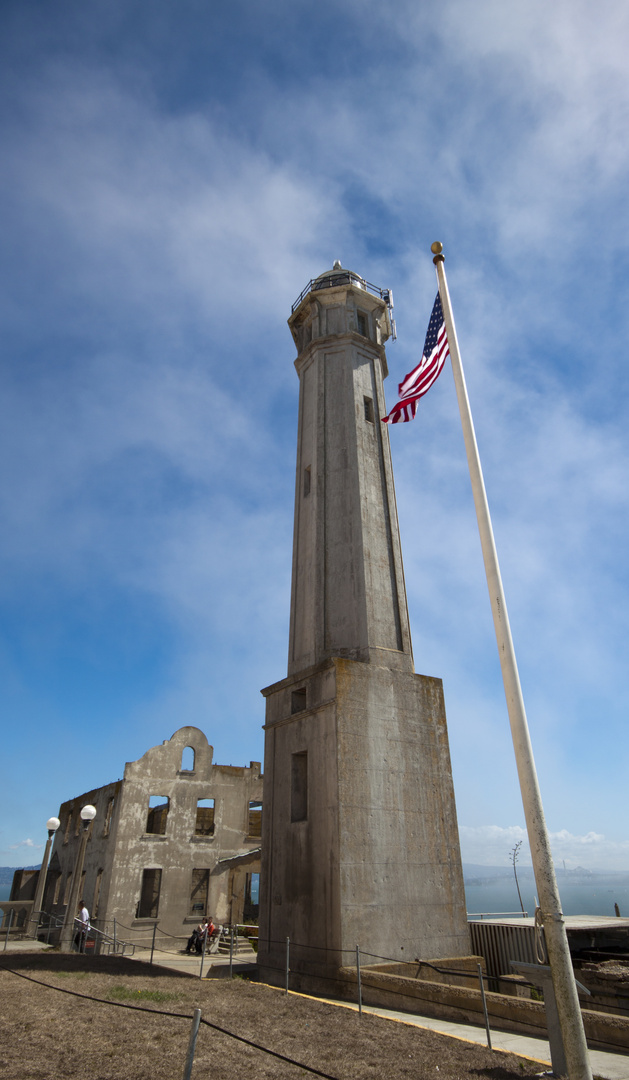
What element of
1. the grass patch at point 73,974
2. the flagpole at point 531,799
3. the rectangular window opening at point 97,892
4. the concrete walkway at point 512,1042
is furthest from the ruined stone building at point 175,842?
the flagpole at point 531,799

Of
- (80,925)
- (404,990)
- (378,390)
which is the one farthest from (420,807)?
(80,925)

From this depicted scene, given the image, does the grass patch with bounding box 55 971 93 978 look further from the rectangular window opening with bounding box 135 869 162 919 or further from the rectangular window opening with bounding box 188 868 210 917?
the rectangular window opening with bounding box 135 869 162 919

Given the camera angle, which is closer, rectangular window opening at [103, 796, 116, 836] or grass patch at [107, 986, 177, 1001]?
grass patch at [107, 986, 177, 1001]

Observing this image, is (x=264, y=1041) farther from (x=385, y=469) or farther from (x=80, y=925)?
(x=80, y=925)

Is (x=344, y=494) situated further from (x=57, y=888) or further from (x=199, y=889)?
(x=57, y=888)

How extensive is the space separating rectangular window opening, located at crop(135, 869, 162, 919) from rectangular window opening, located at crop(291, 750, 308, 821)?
19771mm

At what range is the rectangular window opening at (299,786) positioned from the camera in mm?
17266

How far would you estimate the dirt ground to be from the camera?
7.77 metres

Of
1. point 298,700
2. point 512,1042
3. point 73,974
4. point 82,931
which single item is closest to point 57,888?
point 82,931

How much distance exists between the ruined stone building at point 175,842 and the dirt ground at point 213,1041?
18460 millimetres

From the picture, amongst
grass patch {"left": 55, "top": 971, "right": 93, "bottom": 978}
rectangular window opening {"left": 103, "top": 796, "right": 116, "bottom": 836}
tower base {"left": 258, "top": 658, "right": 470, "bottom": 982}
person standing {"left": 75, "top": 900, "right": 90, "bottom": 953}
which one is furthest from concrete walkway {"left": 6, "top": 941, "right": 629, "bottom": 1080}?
rectangular window opening {"left": 103, "top": 796, "right": 116, "bottom": 836}

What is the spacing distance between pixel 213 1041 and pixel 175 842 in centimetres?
2466

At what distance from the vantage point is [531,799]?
849 centimetres

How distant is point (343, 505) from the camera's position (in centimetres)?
2058
